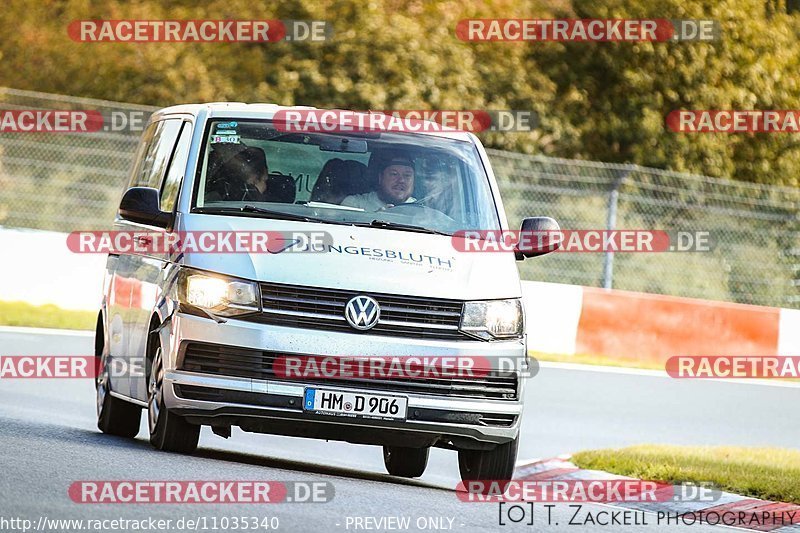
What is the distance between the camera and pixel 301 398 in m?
8.98

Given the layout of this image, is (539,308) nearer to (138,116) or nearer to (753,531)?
(138,116)

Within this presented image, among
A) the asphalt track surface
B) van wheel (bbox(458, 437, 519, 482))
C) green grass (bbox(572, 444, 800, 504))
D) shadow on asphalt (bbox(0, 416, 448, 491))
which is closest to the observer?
the asphalt track surface

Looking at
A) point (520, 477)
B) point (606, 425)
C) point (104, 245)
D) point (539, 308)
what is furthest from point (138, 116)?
point (520, 477)

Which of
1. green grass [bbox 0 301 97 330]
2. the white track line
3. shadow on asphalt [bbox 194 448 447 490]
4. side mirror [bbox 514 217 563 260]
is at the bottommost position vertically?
shadow on asphalt [bbox 194 448 447 490]

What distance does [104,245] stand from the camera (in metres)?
21.0

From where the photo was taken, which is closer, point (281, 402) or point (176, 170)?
point (281, 402)

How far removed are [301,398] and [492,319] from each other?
1.18 metres

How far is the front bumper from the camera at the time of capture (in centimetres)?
897

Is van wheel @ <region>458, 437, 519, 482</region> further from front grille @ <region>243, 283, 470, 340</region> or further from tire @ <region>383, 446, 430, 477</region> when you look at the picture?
tire @ <region>383, 446, 430, 477</region>

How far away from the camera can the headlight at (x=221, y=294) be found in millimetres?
9047

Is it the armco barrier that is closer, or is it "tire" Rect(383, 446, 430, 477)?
"tire" Rect(383, 446, 430, 477)

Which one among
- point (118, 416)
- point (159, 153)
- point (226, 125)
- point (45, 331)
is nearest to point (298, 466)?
point (118, 416)

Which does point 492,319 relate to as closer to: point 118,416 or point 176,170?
point 176,170

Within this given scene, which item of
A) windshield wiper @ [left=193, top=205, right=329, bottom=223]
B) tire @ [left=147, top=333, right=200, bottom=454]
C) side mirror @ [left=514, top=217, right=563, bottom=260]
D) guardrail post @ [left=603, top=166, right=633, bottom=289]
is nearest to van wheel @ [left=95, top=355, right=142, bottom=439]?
tire @ [left=147, top=333, right=200, bottom=454]
